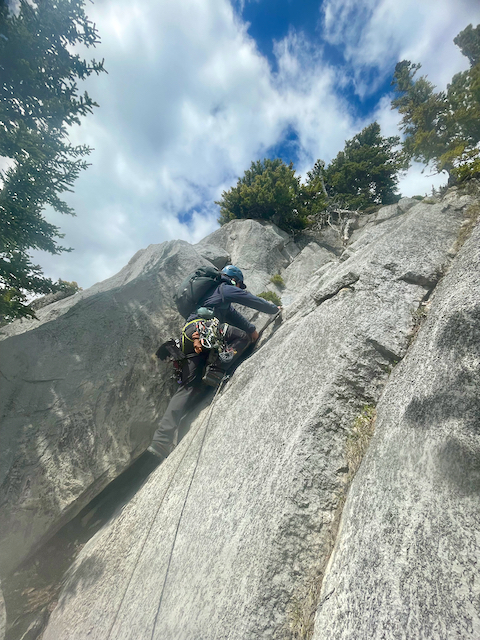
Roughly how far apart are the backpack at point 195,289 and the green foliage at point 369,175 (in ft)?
79.0

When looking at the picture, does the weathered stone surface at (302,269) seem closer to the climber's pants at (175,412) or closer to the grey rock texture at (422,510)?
the climber's pants at (175,412)

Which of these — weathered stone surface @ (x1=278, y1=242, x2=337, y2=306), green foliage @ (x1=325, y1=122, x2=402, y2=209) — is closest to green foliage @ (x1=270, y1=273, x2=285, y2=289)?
weathered stone surface @ (x1=278, y1=242, x2=337, y2=306)

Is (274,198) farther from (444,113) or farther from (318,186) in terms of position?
(444,113)

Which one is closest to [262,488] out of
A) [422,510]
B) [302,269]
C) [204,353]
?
[422,510]

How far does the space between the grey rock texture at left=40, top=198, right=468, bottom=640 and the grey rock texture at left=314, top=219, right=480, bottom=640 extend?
45 cm

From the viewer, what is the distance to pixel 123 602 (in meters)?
4.17

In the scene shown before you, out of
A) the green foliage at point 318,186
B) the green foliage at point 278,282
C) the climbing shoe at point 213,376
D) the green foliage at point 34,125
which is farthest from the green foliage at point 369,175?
the climbing shoe at point 213,376

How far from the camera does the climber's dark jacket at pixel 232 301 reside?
308 inches

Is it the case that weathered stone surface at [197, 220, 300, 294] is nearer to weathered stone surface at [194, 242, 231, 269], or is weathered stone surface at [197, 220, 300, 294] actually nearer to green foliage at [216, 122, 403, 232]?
weathered stone surface at [194, 242, 231, 269]

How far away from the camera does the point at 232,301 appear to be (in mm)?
7969

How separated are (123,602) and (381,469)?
14.3ft

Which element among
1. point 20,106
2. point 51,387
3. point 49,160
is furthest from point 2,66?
point 51,387

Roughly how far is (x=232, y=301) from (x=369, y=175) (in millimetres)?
28147

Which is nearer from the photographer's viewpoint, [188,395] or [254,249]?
A: [188,395]
